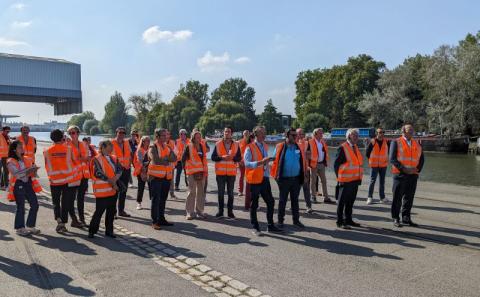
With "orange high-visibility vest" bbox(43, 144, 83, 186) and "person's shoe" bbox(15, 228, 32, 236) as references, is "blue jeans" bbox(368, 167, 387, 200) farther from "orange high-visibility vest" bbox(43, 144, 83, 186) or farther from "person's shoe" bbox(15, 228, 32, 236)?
"person's shoe" bbox(15, 228, 32, 236)

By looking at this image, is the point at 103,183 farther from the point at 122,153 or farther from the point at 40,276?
the point at 122,153

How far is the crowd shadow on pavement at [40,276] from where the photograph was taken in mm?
4773

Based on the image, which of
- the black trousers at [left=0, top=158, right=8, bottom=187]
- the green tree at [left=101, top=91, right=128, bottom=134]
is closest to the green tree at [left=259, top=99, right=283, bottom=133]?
the green tree at [left=101, top=91, right=128, bottom=134]

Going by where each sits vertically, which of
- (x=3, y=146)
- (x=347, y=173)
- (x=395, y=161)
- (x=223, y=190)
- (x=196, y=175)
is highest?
(x=3, y=146)

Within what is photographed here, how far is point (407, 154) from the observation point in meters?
7.78

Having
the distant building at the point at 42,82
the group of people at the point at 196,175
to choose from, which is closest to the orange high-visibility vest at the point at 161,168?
the group of people at the point at 196,175

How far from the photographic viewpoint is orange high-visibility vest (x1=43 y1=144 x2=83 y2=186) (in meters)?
7.32

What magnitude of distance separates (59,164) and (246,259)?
3908 mm

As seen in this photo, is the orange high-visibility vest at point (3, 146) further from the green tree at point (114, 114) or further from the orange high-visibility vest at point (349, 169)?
the green tree at point (114, 114)

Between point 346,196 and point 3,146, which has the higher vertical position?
point 3,146

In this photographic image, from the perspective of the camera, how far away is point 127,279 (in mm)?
5082

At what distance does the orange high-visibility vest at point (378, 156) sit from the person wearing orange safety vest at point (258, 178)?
4.35 meters

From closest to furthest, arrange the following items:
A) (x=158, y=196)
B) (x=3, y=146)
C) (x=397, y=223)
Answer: (x=397, y=223) → (x=158, y=196) → (x=3, y=146)

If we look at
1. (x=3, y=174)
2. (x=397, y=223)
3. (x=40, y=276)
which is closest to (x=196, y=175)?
(x=40, y=276)
